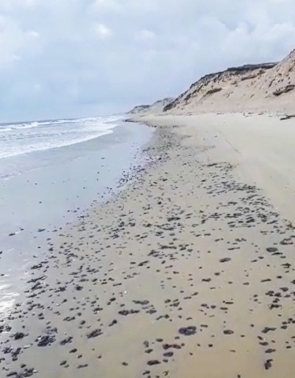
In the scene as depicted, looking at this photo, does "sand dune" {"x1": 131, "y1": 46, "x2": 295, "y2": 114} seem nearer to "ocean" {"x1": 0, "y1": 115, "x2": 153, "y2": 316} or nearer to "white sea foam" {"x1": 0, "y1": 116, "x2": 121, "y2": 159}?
"white sea foam" {"x1": 0, "y1": 116, "x2": 121, "y2": 159}

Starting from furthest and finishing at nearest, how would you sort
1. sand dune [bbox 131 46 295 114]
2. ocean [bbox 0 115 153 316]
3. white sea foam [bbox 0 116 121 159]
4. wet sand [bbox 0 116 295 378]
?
sand dune [bbox 131 46 295 114] → white sea foam [bbox 0 116 121 159] → ocean [bbox 0 115 153 316] → wet sand [bbox 0 116 295 378]

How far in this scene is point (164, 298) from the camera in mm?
5250

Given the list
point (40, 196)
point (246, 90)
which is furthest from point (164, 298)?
point (246, 90)

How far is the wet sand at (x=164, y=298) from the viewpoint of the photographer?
4.01 meters

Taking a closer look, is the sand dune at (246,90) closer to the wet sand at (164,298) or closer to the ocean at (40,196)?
the ocean at (40,196)

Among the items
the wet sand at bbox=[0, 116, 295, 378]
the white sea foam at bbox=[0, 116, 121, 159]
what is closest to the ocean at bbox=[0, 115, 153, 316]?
the wet sand at bbox=[0, 116, 295, 378]

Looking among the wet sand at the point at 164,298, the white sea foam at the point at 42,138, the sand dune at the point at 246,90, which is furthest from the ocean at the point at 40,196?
the sand dune at the point at 246,90

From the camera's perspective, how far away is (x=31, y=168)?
19.1 m

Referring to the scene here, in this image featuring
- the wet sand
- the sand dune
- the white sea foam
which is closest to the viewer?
the wet sand

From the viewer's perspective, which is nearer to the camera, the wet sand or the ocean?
the wet sand

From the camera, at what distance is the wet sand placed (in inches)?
158

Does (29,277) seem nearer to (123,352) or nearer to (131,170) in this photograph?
(123,352)

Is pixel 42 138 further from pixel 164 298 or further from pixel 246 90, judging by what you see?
pixel 246 90

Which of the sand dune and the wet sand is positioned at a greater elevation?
the sand dune
